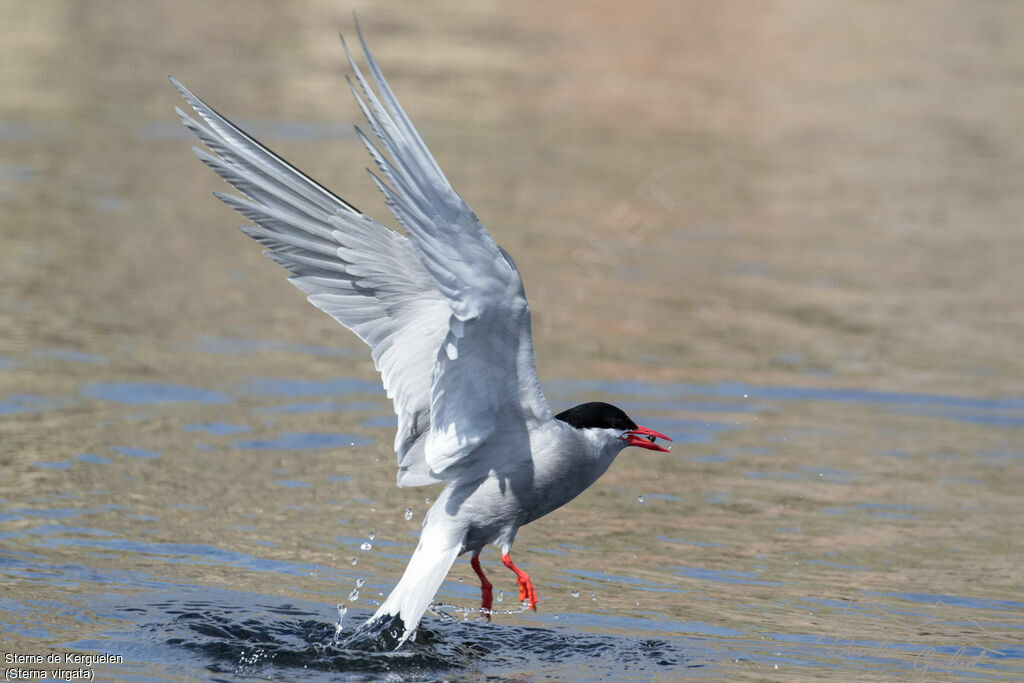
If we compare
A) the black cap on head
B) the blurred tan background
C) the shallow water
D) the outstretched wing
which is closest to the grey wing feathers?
the outstretched wing

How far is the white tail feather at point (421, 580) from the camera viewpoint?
6312 millimetres

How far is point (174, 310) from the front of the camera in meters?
11.6

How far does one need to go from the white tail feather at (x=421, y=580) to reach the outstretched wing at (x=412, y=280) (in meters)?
0.30

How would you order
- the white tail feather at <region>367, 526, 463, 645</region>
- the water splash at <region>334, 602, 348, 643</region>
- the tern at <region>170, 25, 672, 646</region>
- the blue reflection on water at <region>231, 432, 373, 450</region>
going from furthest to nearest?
the blue reflection on water at <region>231, 432, 373, 450</region> < the water splash at <region>334, 602, 348, 643</region> < the white tail feather at <region>367, 526, 463, 645</region> < the tern at <region>170, 25, 672, 646</region>

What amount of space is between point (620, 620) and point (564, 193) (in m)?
10.00

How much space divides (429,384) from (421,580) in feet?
2.85

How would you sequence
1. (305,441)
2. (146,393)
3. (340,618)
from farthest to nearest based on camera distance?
(146,393) < (305,441) < (340,618)

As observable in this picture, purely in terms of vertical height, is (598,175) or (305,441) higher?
(598,175)

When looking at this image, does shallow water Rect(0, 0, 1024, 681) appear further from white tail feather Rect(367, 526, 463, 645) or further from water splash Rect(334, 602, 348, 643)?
white tail feather Rect(367, 526, 463, 645)

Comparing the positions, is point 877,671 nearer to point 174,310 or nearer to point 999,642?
point 999,642

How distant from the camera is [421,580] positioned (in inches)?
253

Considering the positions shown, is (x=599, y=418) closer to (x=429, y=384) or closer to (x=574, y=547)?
(x=429, y=384)

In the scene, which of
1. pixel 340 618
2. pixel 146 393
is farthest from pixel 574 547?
pixel 146 393

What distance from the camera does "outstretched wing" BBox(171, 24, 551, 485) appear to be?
545 centimetres
